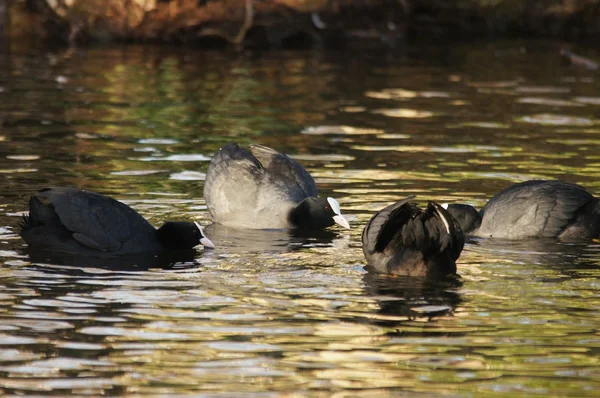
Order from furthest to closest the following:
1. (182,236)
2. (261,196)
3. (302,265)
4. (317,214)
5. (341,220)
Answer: (261,196)
(317,214)
(341,220)
(182,236)
(302,265)

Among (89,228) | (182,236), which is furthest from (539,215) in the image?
(89,228)

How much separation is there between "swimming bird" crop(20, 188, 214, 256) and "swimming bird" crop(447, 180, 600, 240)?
8.07 ft

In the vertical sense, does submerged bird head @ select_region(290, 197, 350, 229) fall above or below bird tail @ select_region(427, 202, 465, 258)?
below

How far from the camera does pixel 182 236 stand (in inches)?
412

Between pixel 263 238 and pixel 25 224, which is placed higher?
pixel 25 224

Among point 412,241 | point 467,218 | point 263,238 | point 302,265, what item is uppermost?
point 412,241

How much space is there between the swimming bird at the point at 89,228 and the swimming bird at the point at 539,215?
2.46 metres

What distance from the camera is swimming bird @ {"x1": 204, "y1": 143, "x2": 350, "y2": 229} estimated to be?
458 inches

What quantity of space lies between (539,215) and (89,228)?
386 centimetres

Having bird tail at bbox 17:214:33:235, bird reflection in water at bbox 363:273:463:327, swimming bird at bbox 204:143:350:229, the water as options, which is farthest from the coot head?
bird tail at bbox 17:214:33:235

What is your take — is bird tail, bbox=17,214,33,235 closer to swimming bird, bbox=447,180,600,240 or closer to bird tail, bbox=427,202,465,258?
bird tail, bbox=427,202,465,258

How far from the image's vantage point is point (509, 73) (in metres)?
23.5

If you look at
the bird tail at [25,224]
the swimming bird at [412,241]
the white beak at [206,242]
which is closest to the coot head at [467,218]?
the swimming bird at [412,241]

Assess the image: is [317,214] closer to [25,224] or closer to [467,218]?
[467,218]
